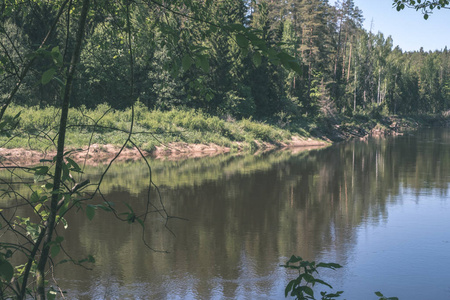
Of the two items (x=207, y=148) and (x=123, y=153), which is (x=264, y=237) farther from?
(x=207, y=148)

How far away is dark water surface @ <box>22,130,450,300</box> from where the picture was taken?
410 inches

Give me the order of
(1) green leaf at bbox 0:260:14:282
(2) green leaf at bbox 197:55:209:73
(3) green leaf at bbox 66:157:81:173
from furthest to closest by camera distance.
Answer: (3) green leaf at bbox 66:157:81:173 < (2) green leaf at bbox 197:55:209:73 < (1) green leaf at bbox 0:260:14:282

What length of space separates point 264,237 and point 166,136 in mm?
24723

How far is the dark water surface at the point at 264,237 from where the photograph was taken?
10406 mm

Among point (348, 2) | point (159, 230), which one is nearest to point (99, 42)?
point (159, 230)

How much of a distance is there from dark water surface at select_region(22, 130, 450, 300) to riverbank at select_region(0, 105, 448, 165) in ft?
16.5

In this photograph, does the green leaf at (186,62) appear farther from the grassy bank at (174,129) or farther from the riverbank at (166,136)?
the grassy bank at (174,129)

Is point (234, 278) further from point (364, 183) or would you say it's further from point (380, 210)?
point (364, 183)

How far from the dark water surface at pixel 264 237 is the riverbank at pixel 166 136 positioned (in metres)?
5.03

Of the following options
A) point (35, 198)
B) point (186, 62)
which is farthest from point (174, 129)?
point (186, 62)

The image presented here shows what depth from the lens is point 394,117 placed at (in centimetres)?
8181

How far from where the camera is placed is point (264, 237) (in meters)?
14.1

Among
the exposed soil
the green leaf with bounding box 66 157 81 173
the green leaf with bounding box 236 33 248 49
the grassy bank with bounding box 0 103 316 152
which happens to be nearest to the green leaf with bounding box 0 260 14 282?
the green leaf with bounding box 66 157 81 173

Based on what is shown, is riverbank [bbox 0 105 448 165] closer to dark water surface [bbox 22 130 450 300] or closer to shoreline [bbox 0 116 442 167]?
shoreline [bbox 0 116 442 167]
